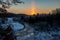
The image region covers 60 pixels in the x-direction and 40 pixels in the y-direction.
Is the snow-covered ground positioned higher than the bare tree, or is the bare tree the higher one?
the bare tree

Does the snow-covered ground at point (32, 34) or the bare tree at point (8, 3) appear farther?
the snow-covered ground at point (32, 34)

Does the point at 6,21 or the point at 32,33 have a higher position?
the point at 6,21

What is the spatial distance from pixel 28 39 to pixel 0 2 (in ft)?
3.57

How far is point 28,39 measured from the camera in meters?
3.50

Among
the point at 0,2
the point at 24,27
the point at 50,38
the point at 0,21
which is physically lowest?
the point at 50,38

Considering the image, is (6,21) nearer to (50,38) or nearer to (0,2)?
(0,2)

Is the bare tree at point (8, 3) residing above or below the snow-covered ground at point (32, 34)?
above

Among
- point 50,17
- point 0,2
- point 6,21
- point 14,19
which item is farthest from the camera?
point 50,17

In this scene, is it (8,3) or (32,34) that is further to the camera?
(32,34)

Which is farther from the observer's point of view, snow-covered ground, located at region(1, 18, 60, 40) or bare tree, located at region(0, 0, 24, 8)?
snow-covered ground, located at region(1, 18, 60, 40)

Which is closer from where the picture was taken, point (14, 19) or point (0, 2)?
point (0, 2)

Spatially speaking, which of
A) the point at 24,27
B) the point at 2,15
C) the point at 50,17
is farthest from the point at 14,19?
the point at 50,17

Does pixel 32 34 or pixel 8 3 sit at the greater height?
pixel 8 3

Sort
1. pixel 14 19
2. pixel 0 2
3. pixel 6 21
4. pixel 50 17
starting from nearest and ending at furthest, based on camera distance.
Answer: pixel 0 2
pixel 6 21
pixel 14 19
pixel 50 17
